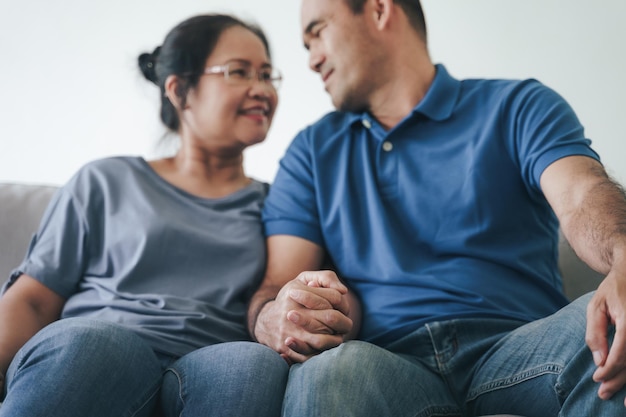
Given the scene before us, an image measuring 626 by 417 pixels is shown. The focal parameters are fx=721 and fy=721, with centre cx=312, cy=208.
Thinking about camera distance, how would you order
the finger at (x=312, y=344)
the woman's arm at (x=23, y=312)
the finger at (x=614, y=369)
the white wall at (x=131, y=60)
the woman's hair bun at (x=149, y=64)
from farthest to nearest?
1. the white wall at (x=131, y=60)
2. the woman's hair bun at (x=149, y=64)
3. the woman's arm at (x=23, y=312)
4. the finger at (x=312, y=344)
5. the finger at (x=614, y=369)

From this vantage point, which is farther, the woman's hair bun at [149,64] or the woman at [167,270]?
the woman's hair bun at [149,64]

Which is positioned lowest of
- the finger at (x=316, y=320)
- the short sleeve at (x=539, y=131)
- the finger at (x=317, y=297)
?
the finger at (x=316, y=320)

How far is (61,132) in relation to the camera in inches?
91.3

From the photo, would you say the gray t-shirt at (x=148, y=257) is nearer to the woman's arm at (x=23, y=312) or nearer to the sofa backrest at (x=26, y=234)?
the woman's arm at (x=23, y=312)

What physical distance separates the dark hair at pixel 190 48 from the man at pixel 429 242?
20 centimetres

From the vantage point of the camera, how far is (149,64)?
1795 mm

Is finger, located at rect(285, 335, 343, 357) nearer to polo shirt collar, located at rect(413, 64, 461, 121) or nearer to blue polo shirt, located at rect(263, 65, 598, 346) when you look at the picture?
blue polo shirt, located at rect(263, 65, 598, 346)

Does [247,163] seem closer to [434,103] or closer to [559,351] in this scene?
[434,103]

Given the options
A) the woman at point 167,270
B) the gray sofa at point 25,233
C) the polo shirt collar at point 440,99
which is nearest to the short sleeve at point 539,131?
the polo shirt collar at point 440,99

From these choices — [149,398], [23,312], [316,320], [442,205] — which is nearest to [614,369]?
[316,320]

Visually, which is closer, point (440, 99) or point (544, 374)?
point (544, 374)

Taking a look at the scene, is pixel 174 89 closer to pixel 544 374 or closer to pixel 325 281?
pixel 325 281

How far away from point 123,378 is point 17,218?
796 mm

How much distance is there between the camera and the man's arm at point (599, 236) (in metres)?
0.90
